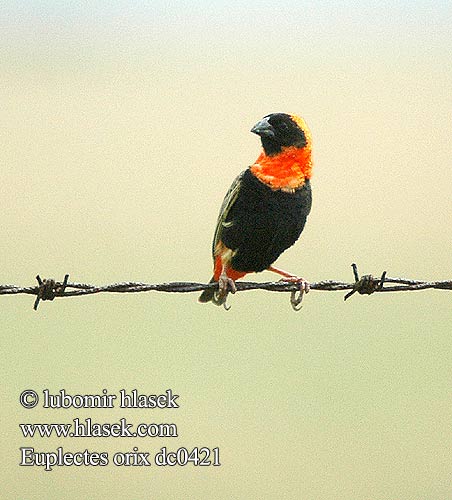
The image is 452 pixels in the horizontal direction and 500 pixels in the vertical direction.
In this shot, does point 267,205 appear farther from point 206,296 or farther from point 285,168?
point 206,296

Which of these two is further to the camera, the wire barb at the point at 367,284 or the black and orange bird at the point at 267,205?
the black and orange bird at the point at 267,205

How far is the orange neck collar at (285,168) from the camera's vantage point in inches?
187

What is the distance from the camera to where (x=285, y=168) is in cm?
482

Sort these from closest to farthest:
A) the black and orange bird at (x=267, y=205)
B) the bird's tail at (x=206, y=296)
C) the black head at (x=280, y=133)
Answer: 1. the black and orange bird at (x=267, y=205)
2. the black head at (x=280, y=133)
3. the bird's tail at (x=206, y=296)

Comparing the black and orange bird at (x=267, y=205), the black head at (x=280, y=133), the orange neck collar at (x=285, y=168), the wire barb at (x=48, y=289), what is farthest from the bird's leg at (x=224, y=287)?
the wire barb at (x=48, y=289)

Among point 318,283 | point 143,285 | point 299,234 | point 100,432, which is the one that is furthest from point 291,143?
point 100,432

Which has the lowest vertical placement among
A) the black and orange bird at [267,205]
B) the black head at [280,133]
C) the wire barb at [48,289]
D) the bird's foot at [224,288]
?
the wire barb at [48,289]

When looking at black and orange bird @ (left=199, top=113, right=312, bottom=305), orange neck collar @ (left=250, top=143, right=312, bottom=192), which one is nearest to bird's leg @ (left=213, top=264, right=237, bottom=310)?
black and orange bird @ (left=199, top=113, right=312, bottom=305)

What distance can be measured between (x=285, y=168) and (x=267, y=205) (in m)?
0.28

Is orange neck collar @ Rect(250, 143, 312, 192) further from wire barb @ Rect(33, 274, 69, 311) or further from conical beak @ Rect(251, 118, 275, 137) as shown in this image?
wire barb @ Rect(33, 274, 69, 311)

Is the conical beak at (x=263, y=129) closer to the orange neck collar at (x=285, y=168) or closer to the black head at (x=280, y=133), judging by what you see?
the black head at (x=280, y=133)

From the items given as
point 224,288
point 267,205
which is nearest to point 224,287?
point 224,288

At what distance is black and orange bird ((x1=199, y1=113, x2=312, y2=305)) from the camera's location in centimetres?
472

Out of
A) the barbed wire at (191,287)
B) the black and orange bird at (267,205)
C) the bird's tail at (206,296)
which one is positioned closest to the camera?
the barbed wire at (191,287)
